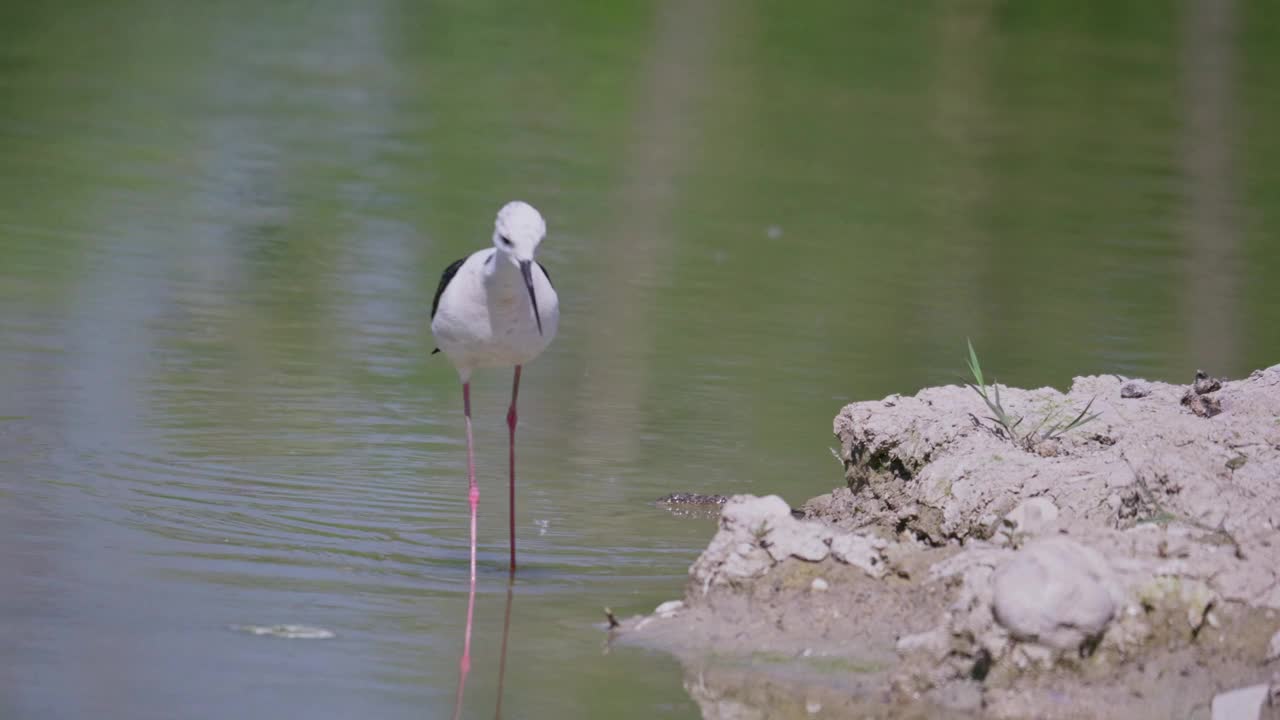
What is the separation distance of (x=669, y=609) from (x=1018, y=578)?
1280 millimetres

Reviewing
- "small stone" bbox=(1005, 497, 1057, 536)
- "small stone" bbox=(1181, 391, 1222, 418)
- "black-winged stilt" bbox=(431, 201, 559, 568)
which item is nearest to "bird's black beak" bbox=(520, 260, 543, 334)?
"black-winged stilt" bbox=(431, 201, 559, 568)

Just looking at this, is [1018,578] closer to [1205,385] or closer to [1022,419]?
[1022,419]

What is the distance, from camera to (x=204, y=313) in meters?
11.2

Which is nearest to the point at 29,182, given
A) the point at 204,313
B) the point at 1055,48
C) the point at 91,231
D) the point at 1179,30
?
the point at 91,231

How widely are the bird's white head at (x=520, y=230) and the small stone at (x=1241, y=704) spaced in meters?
2.57

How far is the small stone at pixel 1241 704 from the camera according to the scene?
534 centimetres

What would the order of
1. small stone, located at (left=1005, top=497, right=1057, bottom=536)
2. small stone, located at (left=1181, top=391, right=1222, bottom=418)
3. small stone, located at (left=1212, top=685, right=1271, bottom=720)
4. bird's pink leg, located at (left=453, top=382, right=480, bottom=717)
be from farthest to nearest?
small stone, located at (left=1181, top=391, right=1222, bottom=418) < small stone, located at (left=1005, top=497, right=1057, bottom=536) < bird's pink leg, located at (left=453, top=382, right=480, bottom=717) < small stone, located at (left=1212, top=685, right=1271, bottom=720)

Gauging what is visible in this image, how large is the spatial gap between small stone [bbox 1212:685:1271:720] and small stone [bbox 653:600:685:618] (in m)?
1.67

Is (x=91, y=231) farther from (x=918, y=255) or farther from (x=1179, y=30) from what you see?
(x=1179, y=30)

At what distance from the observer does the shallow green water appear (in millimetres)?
6262

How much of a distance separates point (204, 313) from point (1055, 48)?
22.7 m

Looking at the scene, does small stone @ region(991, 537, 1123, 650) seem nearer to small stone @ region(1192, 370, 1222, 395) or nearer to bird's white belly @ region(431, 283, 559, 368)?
small stone @ region(1192, 370, 1222, 395)

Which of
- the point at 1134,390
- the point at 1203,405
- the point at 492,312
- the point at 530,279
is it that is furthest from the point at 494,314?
the point at 1203,405

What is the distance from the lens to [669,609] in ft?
20.5
